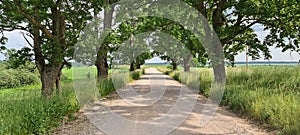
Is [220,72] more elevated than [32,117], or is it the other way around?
[220,72]

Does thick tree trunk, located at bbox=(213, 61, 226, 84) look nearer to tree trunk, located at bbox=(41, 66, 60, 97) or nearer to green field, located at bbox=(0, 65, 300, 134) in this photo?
green field, located at bbox=(0, 65, 300, 134)

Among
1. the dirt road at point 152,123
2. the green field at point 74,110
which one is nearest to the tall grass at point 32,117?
the green field at point 74,110

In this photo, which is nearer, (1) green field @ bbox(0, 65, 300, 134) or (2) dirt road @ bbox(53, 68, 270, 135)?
(1) green field @ bbox(0, 65, 300, 134)

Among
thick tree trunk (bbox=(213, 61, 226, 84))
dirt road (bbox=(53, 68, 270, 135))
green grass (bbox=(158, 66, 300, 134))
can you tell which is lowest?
dirt road (bbox=(53, 68, 270, 135))

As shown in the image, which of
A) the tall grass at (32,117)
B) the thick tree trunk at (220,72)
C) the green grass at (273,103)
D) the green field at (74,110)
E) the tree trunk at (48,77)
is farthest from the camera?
the thick tree trunk at (220,72)

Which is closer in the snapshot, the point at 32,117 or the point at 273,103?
the point at 32,117

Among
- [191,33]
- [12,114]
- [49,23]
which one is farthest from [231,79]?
[12,114]

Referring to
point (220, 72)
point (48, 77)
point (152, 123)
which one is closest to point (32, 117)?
point (152, 123)

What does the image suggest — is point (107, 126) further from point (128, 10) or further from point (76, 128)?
point (128, 10)

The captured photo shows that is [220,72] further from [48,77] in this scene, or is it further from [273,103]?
[48,77]

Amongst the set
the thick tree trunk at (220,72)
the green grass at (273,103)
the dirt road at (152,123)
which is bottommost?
the dirt road at (152,123)

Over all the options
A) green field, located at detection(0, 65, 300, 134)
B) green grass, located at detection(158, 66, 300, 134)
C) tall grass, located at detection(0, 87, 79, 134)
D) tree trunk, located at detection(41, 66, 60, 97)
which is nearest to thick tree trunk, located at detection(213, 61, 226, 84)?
green grass, located at detection(158, 66, 300, 134)

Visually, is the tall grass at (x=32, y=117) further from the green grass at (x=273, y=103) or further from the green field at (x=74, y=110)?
the green grass at (x=273, y=103)

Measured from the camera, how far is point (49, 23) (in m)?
12.4
